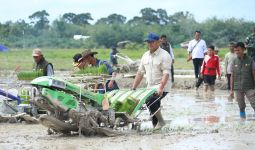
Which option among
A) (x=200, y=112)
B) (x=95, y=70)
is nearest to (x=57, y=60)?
(x=200, y=112)

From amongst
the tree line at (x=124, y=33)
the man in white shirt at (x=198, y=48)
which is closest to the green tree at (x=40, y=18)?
the tree line at (x=124, y=33)

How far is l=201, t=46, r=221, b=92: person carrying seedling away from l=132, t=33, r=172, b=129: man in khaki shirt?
7.55 metres

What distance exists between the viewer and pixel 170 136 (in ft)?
34.3

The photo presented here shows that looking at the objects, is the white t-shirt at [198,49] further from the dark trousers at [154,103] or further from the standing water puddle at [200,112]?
the dark trousers at [154,103]

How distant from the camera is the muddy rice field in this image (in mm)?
9570

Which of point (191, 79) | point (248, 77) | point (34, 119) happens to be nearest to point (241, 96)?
point (248, 77)

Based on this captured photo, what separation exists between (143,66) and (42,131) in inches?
84.2

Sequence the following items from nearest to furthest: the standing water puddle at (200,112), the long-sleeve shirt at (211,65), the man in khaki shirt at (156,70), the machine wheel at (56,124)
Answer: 1. the machine wheel at (56,124)
2. the man in khaki shirt at (156,70)
3. the standing water puddle at (200,112)
4. the long-sleeve shirt at (211,65)

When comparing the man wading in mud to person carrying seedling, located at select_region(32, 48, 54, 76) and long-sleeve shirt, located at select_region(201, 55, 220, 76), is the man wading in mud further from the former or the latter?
long-sleeve shirt, located at select_region(201, 55, 220, 76)

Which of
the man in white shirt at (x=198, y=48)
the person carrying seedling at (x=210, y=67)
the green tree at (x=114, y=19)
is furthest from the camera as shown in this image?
the green tree at (x=114, y=19)

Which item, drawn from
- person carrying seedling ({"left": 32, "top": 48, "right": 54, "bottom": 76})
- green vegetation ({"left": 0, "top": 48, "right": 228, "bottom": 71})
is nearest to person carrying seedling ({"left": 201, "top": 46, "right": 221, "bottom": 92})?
person carrying seedling ({"left": 32, "top": 48, "right": 54, "bottom": 76})

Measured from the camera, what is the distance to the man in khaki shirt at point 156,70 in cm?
1129

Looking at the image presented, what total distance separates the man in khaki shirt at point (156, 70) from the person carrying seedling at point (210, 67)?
7553 millimetres

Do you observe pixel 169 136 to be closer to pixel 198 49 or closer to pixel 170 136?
pixel 170 136
